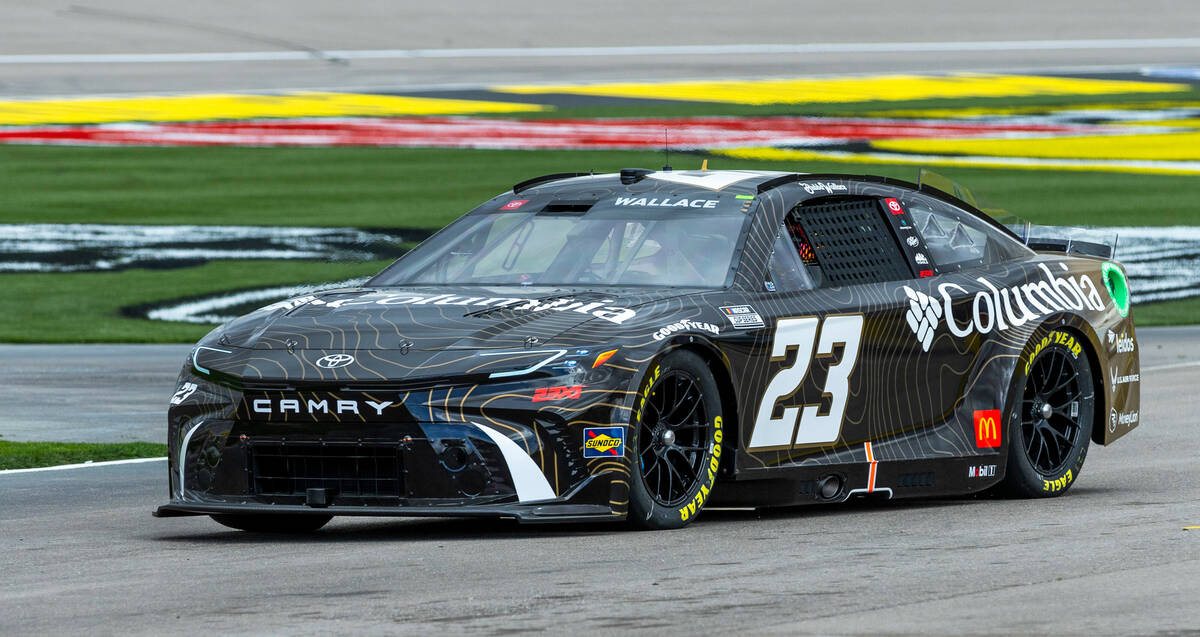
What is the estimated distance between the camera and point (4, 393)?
1568 centimetres

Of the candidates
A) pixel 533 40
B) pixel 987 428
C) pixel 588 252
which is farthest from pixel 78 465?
pixel 533 40

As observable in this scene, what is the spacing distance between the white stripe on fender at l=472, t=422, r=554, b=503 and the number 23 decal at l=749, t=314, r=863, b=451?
1.04 metres

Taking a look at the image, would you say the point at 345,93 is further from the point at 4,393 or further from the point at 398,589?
the point at 398,589

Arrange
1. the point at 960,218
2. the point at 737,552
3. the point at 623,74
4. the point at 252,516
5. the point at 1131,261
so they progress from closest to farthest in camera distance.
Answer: the point at 737,552 < the point at 252,516 < the point at 960,218 < the point at 1131,261 < the point at 623,74

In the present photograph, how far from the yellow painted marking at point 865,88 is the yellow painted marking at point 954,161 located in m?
5.76

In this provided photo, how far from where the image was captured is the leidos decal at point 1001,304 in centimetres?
938

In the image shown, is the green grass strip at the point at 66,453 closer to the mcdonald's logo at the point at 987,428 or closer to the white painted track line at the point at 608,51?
the mcdonald's logo at the point at 987,428

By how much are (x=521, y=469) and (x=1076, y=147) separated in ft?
103

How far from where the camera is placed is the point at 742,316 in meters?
8.59

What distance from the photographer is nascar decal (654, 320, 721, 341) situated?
817 centimetres

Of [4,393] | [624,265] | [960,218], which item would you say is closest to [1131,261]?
[4,393]

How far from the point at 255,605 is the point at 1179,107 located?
125ft

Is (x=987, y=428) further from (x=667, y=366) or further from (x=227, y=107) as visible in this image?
(x=227, y=107)

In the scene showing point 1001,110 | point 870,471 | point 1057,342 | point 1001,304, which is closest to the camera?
point 870,471
